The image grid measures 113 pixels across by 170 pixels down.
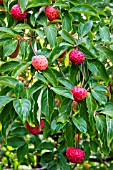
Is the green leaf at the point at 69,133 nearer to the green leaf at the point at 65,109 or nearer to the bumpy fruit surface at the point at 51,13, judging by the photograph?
the green leaf at the point at 65,109

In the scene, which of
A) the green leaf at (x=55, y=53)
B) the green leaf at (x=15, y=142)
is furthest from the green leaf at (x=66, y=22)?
the green leaf at (x=15, y=142)

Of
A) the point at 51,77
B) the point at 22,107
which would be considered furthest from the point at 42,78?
the point at 22,107

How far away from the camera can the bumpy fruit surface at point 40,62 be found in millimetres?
1194

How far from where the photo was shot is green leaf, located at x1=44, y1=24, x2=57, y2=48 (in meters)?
1.30

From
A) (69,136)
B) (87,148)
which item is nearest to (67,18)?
(69,136)

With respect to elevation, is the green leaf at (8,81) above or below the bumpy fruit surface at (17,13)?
below

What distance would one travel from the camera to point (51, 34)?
1.30m

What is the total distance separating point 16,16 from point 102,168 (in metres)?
1.09

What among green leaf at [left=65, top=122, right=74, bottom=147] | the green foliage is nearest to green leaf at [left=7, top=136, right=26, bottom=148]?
the green foliage

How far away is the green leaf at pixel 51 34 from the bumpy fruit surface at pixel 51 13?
0.16 ft

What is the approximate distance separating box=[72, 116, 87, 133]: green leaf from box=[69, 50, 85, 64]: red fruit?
0.62 ft

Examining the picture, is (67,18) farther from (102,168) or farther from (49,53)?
(102,168)

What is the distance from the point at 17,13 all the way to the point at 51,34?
0.17m

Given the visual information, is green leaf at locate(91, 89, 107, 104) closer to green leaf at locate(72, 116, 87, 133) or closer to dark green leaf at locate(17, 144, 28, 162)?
green leaf at locate(72, 116, 87, 133)
